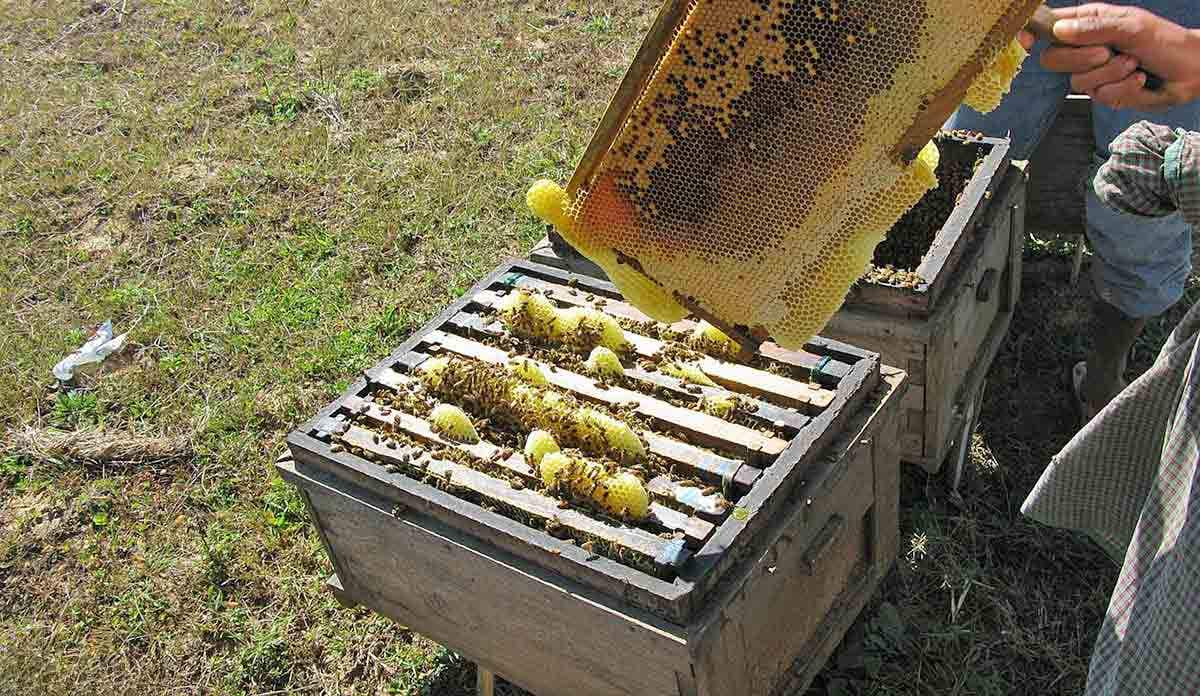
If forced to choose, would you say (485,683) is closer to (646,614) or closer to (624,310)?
(646,614)

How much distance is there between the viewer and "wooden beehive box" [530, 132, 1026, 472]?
9.48 feet

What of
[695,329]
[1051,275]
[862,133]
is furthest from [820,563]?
[1051,275]

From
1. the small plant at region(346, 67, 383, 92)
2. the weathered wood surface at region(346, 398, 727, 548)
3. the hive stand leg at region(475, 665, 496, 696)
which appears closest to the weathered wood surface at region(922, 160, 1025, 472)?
the weathered wood surface at region(346, 398, 727, 548)

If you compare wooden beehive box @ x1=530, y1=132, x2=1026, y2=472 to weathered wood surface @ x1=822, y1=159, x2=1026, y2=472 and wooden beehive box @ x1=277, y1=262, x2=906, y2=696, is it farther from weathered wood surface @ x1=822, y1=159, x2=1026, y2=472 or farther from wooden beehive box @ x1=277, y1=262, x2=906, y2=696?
wooden beehive box @ x1=277, y1=262, x2=906, y2=696

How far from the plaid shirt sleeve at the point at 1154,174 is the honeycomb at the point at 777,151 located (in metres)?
0.28

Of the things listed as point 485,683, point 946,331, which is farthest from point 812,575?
point 485,683

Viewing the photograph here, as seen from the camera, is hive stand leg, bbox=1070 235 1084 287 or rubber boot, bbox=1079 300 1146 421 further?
hive stand leg, bbox=1070 235 1084 287

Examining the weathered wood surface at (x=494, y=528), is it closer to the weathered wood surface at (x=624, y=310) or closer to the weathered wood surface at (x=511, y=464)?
the weathered wood surface at (x=511, y=464)

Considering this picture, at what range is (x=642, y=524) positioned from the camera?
2.29 metres

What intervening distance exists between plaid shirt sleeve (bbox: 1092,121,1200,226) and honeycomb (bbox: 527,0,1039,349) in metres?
0.28

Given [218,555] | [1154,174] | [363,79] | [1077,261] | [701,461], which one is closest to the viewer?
[1154,174]

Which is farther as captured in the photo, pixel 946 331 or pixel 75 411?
pixel 75 411

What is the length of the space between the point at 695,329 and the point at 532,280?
1.94ft

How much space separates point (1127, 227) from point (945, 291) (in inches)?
31.4
